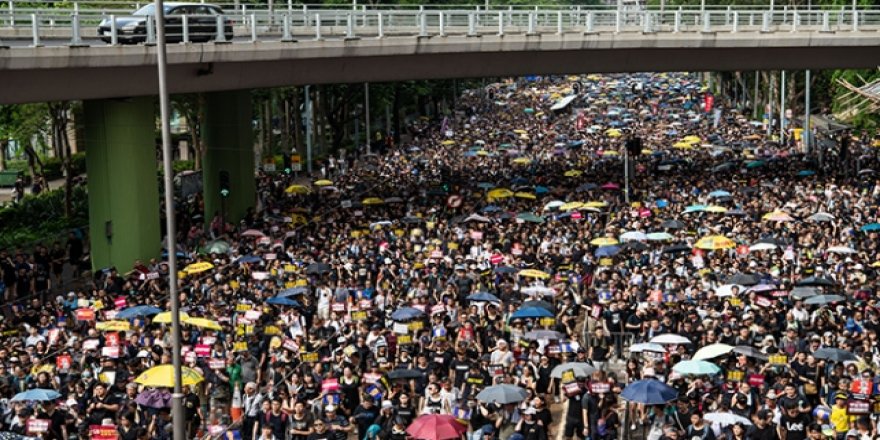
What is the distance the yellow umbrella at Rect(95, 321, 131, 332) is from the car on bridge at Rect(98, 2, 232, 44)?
38.3ft

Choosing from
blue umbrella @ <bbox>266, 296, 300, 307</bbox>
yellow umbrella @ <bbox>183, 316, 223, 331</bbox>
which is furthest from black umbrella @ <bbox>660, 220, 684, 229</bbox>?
yellow umbrella @ <bbox>183, 316, 223, 331</bbox>

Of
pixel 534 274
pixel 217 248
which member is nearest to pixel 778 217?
pixel 534 274

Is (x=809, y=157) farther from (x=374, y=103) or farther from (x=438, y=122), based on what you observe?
(x=438, y=122)

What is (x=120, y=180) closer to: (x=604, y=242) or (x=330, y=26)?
(x=330, y=26)

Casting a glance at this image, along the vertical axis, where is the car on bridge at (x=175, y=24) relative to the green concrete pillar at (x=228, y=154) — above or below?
above

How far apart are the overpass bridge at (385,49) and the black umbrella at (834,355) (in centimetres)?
1940

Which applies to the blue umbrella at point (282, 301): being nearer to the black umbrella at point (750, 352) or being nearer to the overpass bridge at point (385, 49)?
the black umbrella at point (750, 352)

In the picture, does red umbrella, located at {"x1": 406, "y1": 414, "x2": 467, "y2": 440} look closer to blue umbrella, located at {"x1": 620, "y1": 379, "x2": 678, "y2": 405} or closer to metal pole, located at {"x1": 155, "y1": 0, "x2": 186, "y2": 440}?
blue umbrella, located at {"x1": 620, "y1": 379, "x2": 678, "y2": 405}

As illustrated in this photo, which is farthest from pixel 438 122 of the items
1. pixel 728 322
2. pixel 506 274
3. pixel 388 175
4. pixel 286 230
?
pixel 728 322

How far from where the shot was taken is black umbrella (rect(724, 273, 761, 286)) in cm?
2510

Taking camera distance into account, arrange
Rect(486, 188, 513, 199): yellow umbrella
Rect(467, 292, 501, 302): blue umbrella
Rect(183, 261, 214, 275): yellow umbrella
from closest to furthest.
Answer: Rect(467, 292, 501, 302): blue umbrella < Rect(183, 261, 214, 275): yellow umbrella < Rect(486, 188, 513, 199): yellow umbrella

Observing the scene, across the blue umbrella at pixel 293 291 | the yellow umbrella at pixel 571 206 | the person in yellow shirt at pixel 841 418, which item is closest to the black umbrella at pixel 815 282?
the person in yellow shirt at pixel 841 418

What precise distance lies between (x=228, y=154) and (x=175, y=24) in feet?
33.4

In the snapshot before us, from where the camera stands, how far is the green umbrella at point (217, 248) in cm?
3347
